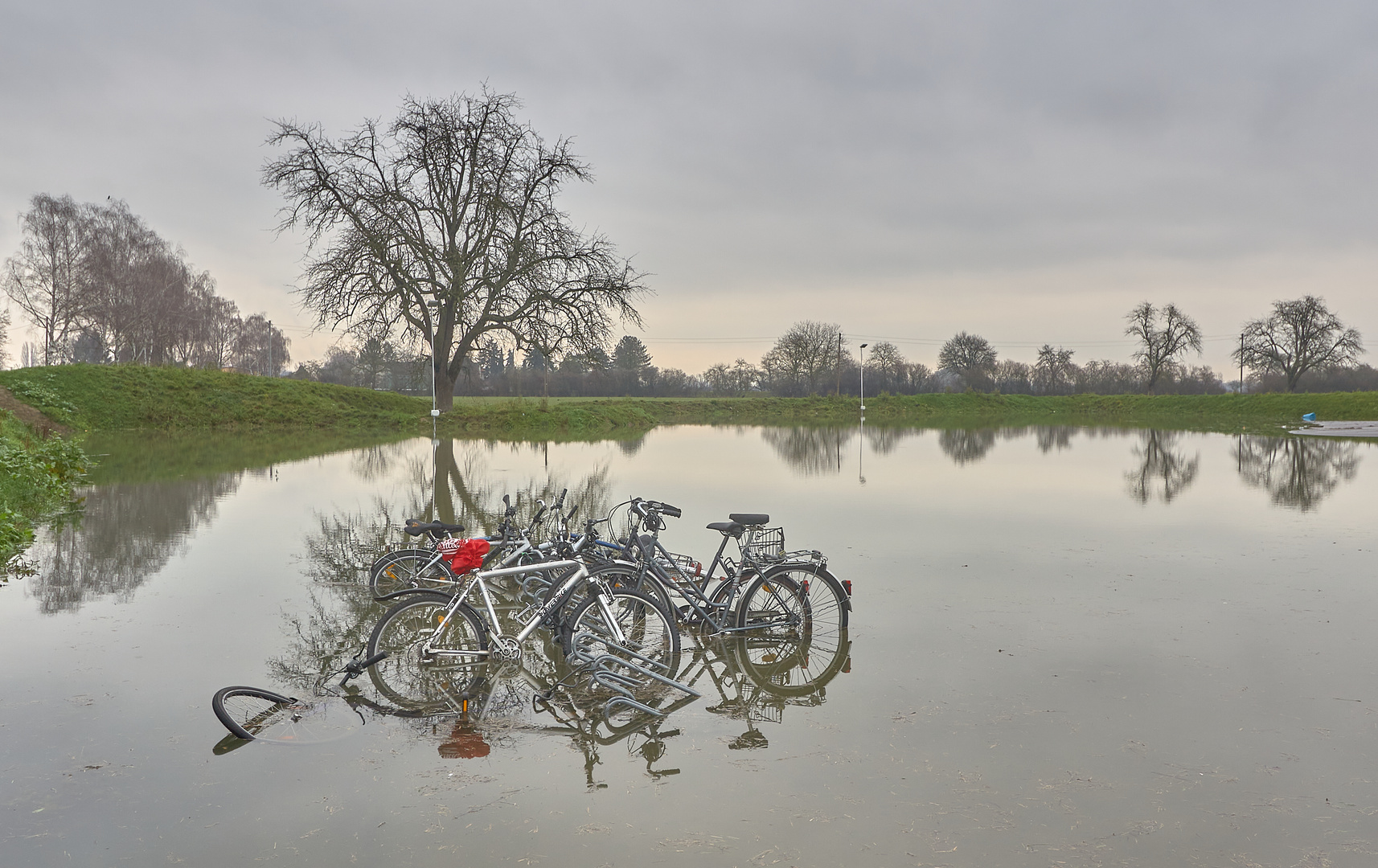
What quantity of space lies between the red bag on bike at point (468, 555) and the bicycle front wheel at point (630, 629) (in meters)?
0.77

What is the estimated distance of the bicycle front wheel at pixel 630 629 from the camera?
17.7ft

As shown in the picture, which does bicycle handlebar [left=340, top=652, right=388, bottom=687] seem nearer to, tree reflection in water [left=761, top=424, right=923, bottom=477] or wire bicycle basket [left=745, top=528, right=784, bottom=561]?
wire bicycle basket [left=745, top=528, right=784, bottom=561]

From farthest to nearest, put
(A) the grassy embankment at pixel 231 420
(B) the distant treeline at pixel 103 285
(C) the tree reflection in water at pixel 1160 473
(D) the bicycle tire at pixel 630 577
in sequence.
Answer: (B) the distant treeline at pixel 103 285, (C) the tree reflection in water at pixel 1160 473, (A) the grassy embankment at pixel 231 420, (D) the bicycle tire at pixel 630 577

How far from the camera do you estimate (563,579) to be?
5.68 m

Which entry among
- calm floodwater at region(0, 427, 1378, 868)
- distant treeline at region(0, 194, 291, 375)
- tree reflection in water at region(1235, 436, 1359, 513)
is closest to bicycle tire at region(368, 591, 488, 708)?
calm floodwater at region(0, 427, 1378, 868)

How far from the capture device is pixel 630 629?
19.0ft

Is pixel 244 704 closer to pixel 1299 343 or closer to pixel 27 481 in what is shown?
pixel 27 481

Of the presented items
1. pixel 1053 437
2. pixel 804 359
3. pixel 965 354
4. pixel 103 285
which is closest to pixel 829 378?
pixel 804 359

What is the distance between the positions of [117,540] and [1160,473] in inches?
775

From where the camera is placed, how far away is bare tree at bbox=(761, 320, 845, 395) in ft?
250

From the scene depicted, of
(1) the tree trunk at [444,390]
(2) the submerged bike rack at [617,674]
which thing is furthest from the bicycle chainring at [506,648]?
(1) the tree trunk at [444,390]

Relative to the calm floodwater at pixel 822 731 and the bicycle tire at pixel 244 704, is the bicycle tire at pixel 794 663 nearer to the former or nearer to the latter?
the calm floodwater at pixel 822 731

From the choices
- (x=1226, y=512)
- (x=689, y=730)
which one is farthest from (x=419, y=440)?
(x=689, y=730)

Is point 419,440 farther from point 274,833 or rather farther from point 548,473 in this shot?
point 274,833
